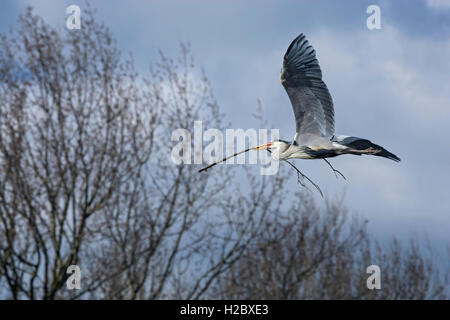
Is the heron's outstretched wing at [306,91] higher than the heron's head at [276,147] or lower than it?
higher

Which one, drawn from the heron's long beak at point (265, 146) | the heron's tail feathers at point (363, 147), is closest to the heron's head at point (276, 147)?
the heron's long beak at point (265, 146)

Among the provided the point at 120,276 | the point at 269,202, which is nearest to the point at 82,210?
the point at 120,276

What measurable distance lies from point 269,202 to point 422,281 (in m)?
9.30

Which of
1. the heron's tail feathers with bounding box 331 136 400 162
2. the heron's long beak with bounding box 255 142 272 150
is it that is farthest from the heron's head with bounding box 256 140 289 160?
the heron's tail feathers with bounding box 331 136 400 162

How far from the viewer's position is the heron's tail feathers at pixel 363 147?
5.02 ft

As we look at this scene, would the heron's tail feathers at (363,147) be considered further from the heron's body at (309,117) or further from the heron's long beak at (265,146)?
the heron's long beak at (265,146)

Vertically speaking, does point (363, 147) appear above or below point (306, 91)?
below

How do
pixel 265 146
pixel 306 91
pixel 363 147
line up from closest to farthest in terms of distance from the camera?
pixel 363 147 < pixel 265 146 < pixel 306 91

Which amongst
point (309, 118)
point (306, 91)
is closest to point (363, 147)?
point (309, 118)

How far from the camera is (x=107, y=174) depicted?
13.3 m

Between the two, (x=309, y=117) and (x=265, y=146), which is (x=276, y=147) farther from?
(x=309, y=117)

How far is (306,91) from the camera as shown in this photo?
186 cm

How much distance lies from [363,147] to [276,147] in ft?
0.85

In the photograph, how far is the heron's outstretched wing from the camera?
1.73 meters
